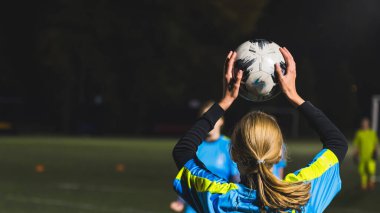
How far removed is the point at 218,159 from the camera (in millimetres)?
7051

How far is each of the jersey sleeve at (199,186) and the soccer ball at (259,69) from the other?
0.79 meters

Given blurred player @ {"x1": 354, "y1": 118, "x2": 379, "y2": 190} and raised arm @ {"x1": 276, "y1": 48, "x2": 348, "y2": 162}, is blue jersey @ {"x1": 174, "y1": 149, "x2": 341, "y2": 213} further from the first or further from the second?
blurred player @ {"x1": 354, "y1": 118, "x2": 379, "y2": 190}

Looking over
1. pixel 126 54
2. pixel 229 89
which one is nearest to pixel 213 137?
pixel 229 89

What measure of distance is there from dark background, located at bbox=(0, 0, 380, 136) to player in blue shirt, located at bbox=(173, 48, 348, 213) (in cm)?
4075

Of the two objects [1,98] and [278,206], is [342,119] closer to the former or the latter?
[1,98]

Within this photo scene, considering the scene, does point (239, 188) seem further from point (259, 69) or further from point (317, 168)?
point (259, 69)

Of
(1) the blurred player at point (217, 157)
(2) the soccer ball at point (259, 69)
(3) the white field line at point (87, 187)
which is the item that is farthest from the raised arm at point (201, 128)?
(3) the white field line at point (87, 187)

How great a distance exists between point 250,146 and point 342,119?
204 feet

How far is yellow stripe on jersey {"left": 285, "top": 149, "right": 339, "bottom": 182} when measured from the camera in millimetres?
3039

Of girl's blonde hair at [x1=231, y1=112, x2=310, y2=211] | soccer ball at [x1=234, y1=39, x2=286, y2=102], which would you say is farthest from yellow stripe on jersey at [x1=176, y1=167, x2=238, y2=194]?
soccer ball at [x1=234, y1=39, x2=286, y2=102]

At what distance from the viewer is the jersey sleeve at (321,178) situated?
3.07 m

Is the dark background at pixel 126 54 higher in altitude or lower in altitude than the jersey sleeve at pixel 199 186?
lower

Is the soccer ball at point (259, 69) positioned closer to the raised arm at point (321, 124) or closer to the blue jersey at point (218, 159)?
the raised arm at point (321, 124)

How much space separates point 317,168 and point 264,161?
1.01 feet
